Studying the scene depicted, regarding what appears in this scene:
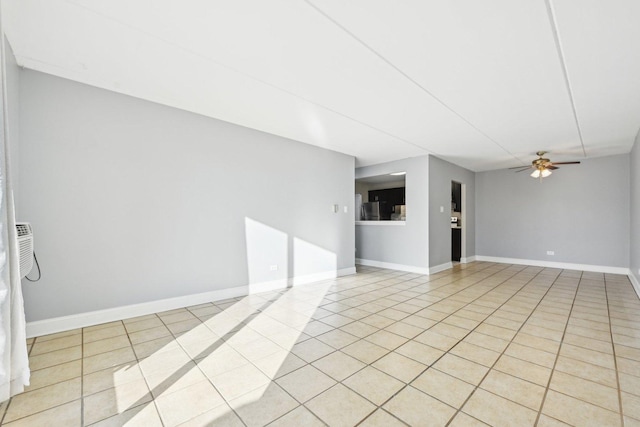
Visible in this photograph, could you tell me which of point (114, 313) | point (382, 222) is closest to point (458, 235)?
point (382, 222)

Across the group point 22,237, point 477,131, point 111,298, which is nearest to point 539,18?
point 477,131

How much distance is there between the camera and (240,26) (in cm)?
201

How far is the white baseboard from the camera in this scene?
2.71m

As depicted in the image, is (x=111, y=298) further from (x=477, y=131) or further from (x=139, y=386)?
(x=477, y=131)

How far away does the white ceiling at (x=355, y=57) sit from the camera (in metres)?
1.88

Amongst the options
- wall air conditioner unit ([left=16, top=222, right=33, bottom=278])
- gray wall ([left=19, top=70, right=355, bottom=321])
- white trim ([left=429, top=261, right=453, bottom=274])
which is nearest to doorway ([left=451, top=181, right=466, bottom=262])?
white trim ([left=429, top=261, right=453, bottom=274])

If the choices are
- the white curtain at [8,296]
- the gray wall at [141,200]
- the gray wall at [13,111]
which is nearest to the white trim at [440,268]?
the gray wall at [141,200]

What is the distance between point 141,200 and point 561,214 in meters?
8.36

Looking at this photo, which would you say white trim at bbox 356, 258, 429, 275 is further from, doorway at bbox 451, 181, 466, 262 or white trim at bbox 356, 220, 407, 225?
doorway at bbox 451, 181, 466, 262

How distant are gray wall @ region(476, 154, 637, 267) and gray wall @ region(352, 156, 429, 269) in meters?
3.16

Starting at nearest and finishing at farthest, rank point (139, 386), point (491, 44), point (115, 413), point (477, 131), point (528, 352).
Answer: point (115, 413) → point (139, 386) → point (491, 44) → point (528, 352) → point (477, 131)

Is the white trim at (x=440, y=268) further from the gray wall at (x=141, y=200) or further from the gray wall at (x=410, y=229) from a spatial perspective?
the gray wall at (x=141, y=200)

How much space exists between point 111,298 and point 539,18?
14.8ft

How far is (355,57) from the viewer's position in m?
2.38
